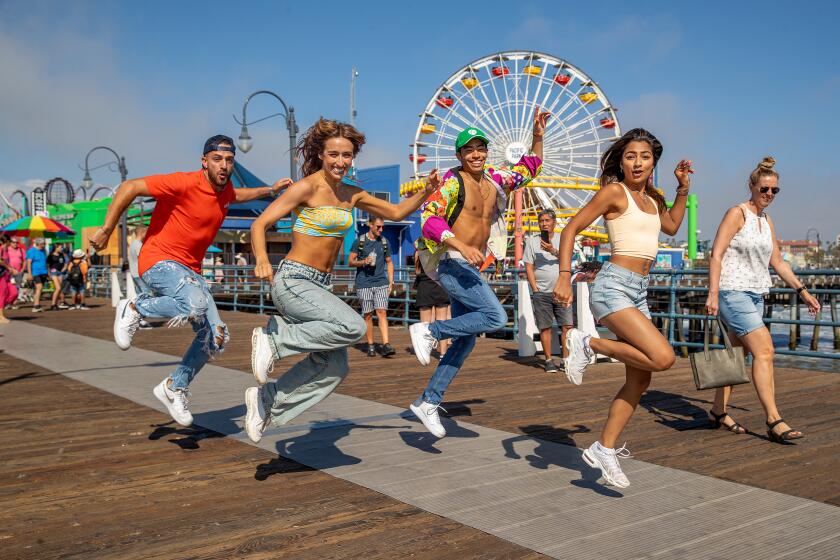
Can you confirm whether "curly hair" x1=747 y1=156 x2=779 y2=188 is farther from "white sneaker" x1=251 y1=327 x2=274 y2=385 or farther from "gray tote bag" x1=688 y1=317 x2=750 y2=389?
"white sneaker" x1=251 y1=327 x2=274 y2=385

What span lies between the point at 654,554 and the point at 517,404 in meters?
3.58

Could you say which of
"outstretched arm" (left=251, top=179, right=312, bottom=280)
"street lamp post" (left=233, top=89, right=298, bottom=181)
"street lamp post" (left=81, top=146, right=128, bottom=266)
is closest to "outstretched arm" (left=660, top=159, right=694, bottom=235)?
"outstretched arm" (left=251, top=179, right=312, bottom=280)

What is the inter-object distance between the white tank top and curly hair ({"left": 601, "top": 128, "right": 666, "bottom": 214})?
1352mm

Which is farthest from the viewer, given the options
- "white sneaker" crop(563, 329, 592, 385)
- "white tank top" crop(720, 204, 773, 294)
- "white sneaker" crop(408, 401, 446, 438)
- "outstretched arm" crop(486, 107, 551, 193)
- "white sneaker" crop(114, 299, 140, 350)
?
"white tank top" crop(720, 204, 773, 294)

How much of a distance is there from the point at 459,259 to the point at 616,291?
54.2 inches

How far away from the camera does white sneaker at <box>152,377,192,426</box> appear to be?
4.94 metres

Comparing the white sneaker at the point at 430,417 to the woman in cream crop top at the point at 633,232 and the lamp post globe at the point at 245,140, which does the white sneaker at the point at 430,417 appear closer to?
the woman in cream crop top at the point at 633,232

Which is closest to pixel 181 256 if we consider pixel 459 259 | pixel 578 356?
pixel 459 259

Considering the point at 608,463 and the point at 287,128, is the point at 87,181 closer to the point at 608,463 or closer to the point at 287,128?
the point at 287,128

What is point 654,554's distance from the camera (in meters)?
3.04

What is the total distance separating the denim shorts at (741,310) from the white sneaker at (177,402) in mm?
3793

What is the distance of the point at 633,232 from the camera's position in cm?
409

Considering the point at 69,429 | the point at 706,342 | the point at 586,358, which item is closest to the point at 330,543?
the point at 586,358

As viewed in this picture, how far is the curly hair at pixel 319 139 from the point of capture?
4527mm
